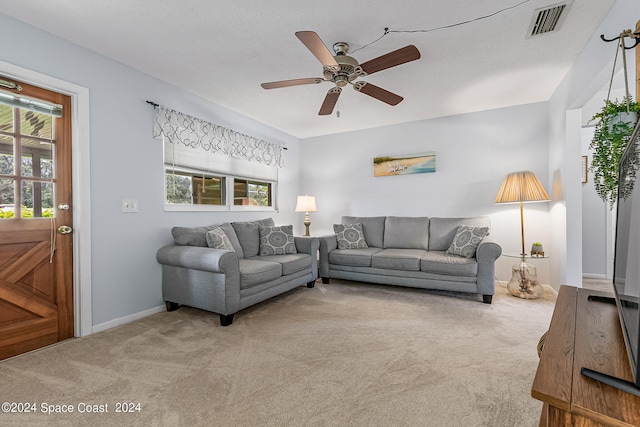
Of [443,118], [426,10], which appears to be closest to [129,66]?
[426,10]

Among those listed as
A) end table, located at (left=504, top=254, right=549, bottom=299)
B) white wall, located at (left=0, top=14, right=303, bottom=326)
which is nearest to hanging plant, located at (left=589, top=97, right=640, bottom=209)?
end table, located at (left=504, top=254, right=549, bottom=299)

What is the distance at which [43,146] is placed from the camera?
89.4 inches

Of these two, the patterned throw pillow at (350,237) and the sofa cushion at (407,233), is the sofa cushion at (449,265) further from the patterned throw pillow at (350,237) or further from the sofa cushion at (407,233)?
the patterned throw pillow at (350,237)

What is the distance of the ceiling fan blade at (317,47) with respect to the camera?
68.4 inches

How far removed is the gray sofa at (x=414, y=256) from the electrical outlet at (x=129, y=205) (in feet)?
7.12

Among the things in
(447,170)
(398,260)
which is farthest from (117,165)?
(447,170)

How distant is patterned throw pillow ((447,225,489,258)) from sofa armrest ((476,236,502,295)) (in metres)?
0.20

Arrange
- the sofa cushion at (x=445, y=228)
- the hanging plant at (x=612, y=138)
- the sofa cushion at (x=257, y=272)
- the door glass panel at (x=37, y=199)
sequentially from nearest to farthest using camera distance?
the hanging plant at (x=612, y=138), the door glass panel at (x=37, y=199), the sofa cushion at (x=257, y=272), the sofa cushion at (x=445, y=228)

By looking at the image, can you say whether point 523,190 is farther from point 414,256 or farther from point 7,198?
point 7,198

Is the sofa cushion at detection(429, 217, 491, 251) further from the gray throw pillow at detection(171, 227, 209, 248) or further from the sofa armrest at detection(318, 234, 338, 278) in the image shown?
the gray throw pillow at detection(171, 227, 209, 248)

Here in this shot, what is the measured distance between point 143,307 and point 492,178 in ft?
14.3

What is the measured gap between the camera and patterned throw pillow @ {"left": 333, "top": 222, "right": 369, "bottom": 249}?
4.15 meters

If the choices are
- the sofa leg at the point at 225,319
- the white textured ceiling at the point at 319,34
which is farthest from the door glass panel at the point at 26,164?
the sofa leg at the point at 225,319

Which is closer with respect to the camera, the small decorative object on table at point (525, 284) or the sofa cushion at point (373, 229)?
the small decorative object on table at point (525, 284)
